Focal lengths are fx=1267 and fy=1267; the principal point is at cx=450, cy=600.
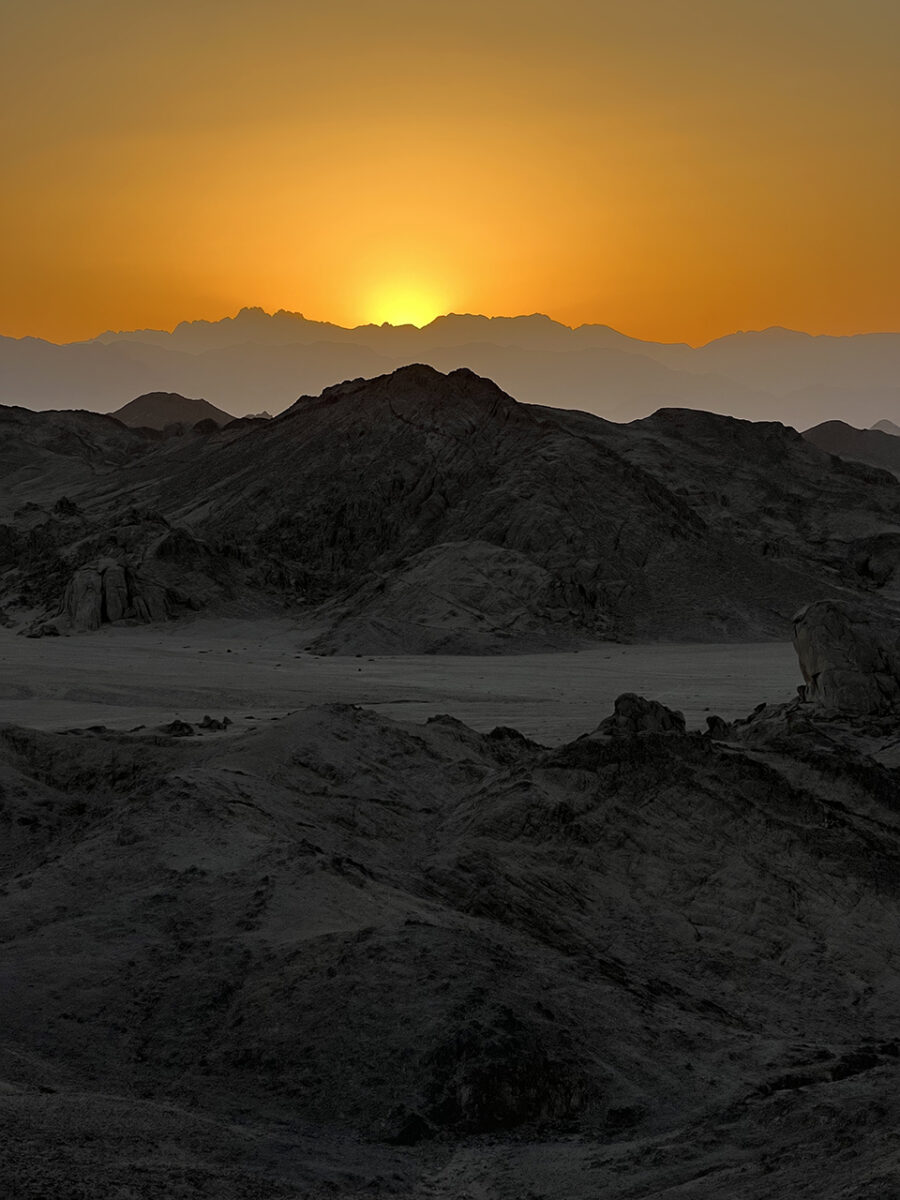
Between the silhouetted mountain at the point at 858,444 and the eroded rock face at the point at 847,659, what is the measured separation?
7694 cm

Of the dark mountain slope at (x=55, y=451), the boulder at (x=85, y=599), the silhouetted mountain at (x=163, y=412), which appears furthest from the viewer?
the silhouetted mountain at (x=163, y=412)

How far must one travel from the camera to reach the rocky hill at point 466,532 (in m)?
40.4

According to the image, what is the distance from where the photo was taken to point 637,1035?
8742 mm

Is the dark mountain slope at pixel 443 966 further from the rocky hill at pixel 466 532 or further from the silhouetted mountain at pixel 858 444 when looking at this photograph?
the silhouetted mountain at pixel 858 444

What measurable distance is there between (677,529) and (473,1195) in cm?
4104

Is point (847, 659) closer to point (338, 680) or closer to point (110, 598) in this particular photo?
point (338, 680)

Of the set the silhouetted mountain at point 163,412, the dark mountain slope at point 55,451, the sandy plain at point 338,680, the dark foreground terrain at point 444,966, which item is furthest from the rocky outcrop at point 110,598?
the silhouetted mountain at point 163,412

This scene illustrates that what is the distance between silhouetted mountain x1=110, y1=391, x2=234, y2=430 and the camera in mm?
120625

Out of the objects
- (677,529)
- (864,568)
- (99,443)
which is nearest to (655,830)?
(677,529)

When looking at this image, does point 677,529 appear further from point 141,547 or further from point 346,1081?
point 346,1081

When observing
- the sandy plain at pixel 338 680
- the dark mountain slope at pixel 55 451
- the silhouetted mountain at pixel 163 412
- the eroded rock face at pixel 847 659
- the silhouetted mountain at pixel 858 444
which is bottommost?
the sandy plain at pixel 338 680

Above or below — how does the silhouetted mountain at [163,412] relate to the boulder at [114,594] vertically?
above

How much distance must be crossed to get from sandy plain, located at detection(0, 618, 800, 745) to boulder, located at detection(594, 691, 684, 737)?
453 centimetres

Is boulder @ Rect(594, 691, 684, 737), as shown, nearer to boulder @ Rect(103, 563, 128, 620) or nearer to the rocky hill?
the rocky hill
